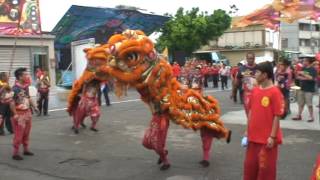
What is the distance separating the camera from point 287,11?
13.8m

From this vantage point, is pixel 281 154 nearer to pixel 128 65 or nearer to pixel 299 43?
pixel 128 65

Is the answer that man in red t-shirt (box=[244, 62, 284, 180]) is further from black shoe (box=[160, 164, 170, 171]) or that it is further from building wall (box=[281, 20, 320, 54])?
building wall (box=[281, 20, 320, 54])

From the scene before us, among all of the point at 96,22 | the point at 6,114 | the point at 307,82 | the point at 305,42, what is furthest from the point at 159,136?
the point at 305,42

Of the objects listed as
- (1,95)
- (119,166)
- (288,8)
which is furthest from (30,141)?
(288,8)

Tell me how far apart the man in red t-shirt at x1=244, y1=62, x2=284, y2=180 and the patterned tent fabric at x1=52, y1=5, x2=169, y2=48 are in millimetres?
31548

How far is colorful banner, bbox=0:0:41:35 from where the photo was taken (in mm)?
27594

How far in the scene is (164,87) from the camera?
7.87m

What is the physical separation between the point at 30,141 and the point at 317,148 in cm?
575

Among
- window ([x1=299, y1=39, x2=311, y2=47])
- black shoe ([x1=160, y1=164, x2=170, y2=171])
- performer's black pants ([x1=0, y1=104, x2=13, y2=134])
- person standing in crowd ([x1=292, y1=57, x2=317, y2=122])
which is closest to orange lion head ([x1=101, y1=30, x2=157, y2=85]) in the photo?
black shoe ([x1=160, y1=164, x2=170, y2=171])

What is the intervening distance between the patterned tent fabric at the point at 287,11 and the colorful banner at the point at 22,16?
1614 centimetres

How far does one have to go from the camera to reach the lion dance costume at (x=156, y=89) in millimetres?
7680

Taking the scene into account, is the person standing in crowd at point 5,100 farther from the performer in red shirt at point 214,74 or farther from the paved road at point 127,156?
the performer in red shirt at point 214,74

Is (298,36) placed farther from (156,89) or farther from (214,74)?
(156,89)

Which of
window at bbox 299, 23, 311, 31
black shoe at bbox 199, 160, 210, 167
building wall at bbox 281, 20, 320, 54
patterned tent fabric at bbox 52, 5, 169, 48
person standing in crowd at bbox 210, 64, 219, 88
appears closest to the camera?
black shoe at bbox 199, 160, 210, 167
